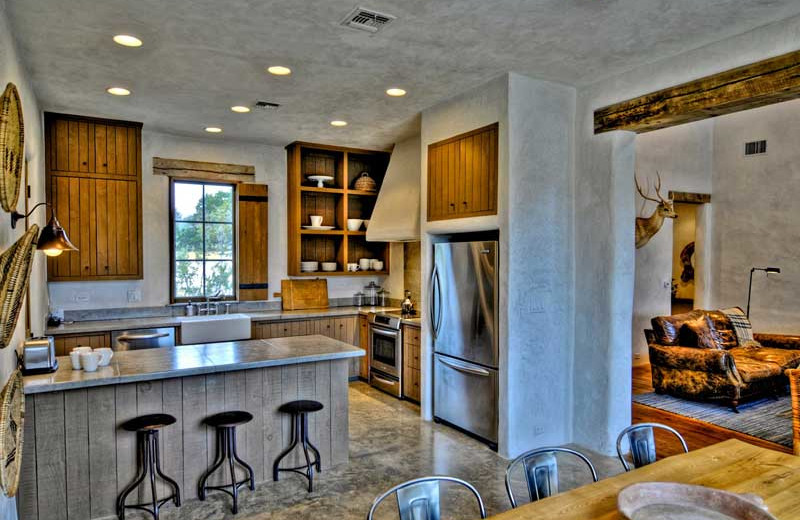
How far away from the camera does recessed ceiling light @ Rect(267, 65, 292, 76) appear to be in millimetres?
3781

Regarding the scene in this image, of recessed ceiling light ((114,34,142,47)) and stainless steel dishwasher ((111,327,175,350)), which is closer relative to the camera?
recessed ceiling light ((114,34,142,47))

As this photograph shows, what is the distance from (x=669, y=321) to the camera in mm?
5930

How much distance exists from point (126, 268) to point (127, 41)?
2772mm

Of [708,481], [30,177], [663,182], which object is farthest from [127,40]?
[663,182]

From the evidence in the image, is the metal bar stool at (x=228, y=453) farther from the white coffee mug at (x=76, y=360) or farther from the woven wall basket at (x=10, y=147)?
the woven wall basket at (x=10, y=147)

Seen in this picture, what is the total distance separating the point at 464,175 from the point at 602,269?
1.40 meters

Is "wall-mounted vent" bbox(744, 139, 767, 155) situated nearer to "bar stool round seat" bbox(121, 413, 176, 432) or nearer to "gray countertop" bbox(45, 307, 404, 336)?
"gray countertop" bbox(45, 307, 404, 336)

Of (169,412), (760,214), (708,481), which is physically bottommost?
(169,412)

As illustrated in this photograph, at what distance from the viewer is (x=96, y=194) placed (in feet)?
16.9

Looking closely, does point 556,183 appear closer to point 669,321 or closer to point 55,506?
point 669,321

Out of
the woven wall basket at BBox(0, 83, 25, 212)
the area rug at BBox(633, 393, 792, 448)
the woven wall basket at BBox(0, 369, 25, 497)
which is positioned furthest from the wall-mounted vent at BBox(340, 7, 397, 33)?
the area rug at BBox(633, 393, 792, 448)

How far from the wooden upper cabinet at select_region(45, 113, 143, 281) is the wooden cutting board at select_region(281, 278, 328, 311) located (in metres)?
1.78

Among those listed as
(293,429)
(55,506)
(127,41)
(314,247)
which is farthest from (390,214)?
(55,506)

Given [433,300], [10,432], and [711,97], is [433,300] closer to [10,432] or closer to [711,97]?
[711,97]
